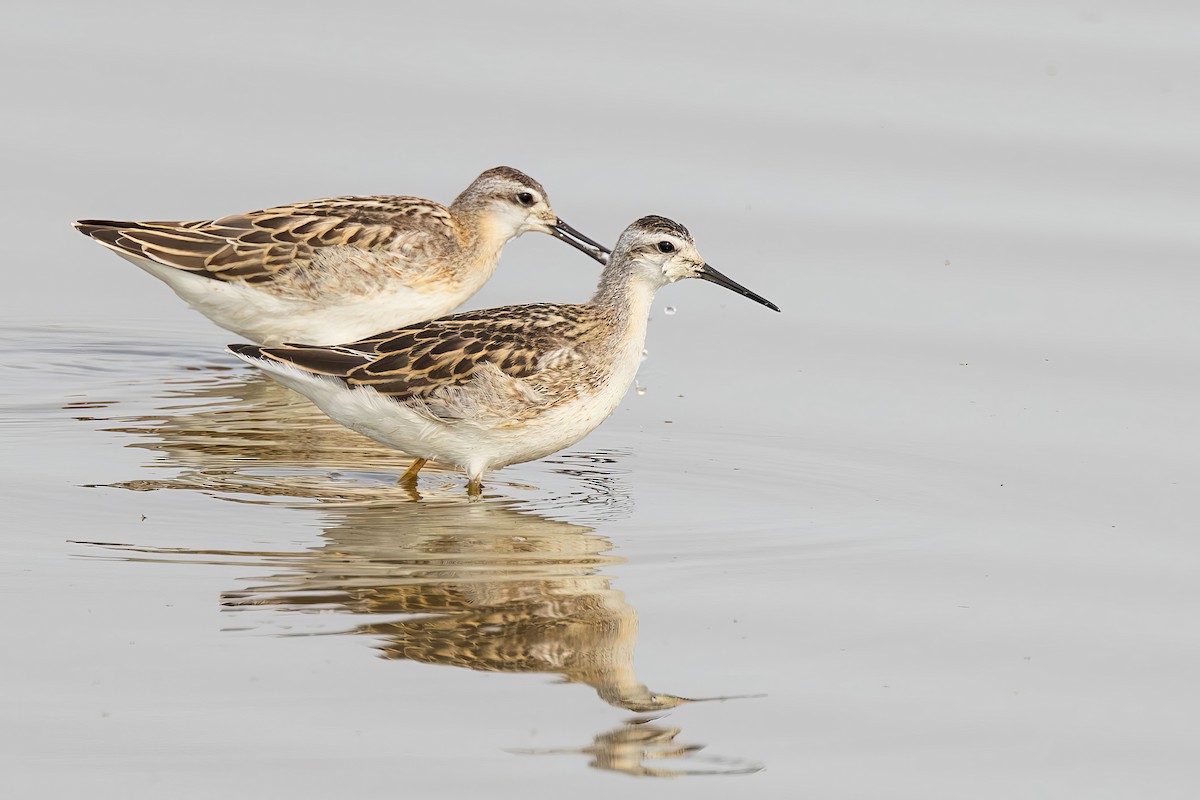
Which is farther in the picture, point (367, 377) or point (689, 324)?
point (689, 324)

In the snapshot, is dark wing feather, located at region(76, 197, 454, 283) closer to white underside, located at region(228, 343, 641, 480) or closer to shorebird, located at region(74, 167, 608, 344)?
shorebird, located at region(74, 167, 608, 344)

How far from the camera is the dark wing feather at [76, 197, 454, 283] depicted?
15.7 meters

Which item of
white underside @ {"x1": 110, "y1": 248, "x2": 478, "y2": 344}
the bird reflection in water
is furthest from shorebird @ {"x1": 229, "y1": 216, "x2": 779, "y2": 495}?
white underside @ {"x1": 110, "y1": 248, "x2": 478, "y2": 344}

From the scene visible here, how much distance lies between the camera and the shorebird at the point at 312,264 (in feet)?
51.5

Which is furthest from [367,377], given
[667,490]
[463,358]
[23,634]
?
[23,634]

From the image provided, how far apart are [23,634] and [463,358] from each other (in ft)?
12.8

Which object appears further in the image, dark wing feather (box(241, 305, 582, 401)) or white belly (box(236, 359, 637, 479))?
dark wing feather (box(241, 305, 582, 401))

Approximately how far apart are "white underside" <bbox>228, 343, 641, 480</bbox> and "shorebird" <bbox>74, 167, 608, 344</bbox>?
3.01 meters

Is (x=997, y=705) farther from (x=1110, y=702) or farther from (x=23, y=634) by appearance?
(x=23, y=634)

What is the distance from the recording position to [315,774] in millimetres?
8055

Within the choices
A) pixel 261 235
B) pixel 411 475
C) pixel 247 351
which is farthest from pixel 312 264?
pixel 411 475

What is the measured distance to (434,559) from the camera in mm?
11055

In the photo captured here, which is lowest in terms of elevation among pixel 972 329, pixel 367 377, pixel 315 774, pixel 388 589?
pixel 315 774

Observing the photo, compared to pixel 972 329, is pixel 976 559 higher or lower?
lower
